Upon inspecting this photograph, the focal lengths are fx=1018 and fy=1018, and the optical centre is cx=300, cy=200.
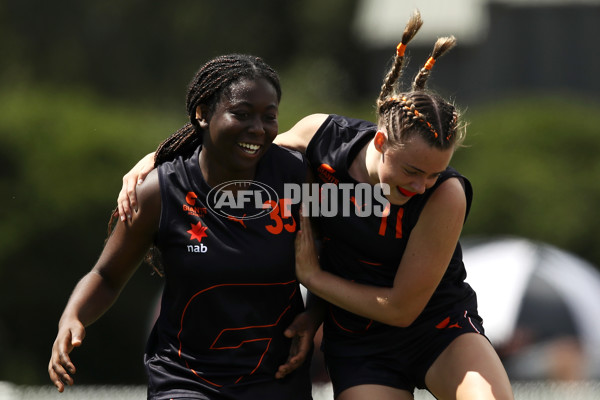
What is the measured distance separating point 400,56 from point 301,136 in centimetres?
51

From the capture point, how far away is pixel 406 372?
406cm

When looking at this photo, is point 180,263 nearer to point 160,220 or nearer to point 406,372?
point 160,220

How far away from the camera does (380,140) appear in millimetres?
3781

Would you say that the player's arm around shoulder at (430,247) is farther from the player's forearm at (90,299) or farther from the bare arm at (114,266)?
the player's forearm at (90,299)

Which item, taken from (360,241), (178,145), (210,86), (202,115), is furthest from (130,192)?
(360,241)

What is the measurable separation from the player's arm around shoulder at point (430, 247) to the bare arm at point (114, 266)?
96 centimetres

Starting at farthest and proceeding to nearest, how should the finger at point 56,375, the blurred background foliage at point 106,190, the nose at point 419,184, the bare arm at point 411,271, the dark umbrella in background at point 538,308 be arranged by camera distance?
the blurred background foliage at point 106,190 < the dark umbrella in background at point 538,308 < the bare arm at point 411,271 < the nose at point 419,184 < the finger at point 56,375

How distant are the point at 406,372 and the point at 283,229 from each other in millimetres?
775

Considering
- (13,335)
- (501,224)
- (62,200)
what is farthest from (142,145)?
(501,224)

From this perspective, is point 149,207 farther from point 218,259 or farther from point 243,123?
point 243,123

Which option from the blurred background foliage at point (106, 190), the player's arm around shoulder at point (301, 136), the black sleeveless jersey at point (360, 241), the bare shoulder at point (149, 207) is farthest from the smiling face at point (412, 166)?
the blurred background foliage at point (106, 190)

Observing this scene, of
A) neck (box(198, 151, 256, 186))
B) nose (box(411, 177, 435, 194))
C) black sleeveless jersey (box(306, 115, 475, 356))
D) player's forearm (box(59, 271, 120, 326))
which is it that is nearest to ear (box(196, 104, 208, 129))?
neck (box(198, 151, 256, 186))

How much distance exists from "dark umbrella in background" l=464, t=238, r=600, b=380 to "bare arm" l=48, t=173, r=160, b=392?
15.5 ft

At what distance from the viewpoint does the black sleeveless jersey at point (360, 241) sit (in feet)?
12.8
